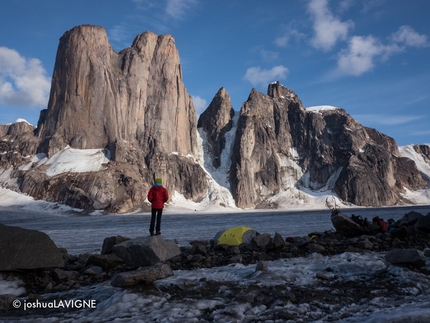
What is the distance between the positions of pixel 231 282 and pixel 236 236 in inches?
250

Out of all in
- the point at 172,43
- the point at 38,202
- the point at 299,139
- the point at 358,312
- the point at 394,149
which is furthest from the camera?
the point at 394,149

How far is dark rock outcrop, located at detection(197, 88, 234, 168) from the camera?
154 metres

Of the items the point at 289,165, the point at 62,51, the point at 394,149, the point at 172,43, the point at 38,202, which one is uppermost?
the point at 172,43

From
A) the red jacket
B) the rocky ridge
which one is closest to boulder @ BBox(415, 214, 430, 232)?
the red jacket

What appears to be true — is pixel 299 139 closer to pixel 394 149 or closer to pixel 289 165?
pixel 289 165

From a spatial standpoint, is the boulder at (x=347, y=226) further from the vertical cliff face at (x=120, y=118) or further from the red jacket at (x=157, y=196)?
the vertical cliff face at (x=120, y=118)

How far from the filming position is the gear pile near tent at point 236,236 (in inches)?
536


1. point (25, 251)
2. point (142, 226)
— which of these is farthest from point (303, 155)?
point (25, 251)

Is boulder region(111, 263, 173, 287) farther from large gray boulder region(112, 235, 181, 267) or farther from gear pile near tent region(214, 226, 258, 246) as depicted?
gear pile near tent region(214, 226, 258, 246)

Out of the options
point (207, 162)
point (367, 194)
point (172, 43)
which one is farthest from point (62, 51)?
point (367, 194)

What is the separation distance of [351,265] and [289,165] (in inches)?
5972

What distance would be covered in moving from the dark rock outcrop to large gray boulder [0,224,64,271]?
142170 mm

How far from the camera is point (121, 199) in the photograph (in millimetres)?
95812

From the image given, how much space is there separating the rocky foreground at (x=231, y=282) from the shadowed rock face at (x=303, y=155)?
124243 millimetres
